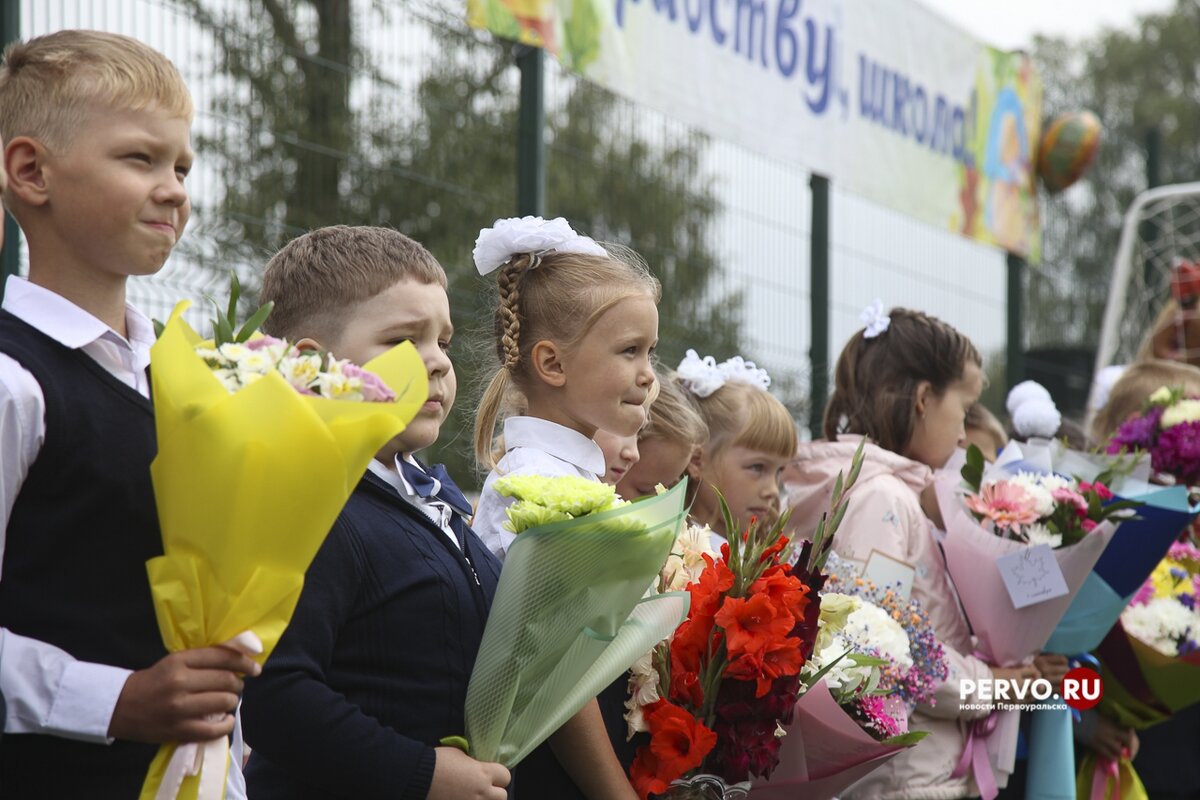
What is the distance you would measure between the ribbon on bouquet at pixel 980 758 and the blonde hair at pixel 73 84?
2.72 m

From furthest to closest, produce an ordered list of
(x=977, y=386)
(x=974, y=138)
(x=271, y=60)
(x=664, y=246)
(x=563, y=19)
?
1. (x=974, y=138)
2. (x=664, y=246)
3. (x=563, y=19)
4. (x=271, y=60)
5. (x=977, y=386)

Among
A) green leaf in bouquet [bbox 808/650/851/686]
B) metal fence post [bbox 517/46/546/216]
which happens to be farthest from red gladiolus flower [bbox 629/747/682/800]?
metal fence post [bbox 517/46/546/216]

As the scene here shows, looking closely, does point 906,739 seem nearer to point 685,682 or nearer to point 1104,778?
point 685,682

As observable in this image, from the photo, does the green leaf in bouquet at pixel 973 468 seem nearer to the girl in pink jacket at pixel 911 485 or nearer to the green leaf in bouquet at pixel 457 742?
the girl in pink jacket at pixel 911 485

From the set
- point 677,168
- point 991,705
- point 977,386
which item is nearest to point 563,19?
point 677,168

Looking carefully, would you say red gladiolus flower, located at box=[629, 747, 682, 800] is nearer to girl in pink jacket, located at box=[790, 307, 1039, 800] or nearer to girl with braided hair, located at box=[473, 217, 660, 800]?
girl with braided hair, located at box=[473, 217, 660, 800]

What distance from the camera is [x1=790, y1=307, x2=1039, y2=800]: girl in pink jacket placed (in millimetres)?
3957

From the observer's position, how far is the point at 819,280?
6.76 meters

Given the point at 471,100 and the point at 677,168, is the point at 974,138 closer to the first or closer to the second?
the point at 677,168

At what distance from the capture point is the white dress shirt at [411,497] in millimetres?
2576

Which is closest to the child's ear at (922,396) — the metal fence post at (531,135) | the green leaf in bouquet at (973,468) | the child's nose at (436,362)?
the green leaf in bouquet at (973,468)

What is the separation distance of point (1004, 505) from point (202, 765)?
2.55m

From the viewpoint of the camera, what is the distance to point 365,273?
264 centimetres

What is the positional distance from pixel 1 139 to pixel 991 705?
286 centimetres
